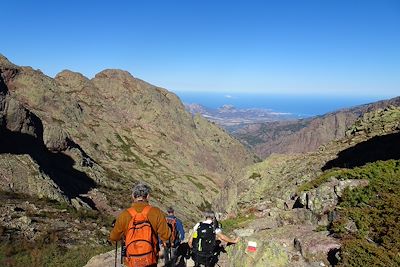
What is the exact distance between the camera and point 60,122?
105 m

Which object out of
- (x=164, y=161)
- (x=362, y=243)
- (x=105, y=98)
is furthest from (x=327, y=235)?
(x=105, y=98)

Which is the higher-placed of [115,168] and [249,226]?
[249,226]

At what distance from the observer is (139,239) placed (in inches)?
356

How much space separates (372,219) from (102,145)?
105 metres

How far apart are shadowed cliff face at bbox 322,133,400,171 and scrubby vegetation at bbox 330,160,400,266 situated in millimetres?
6680

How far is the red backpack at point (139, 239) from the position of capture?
9055mm

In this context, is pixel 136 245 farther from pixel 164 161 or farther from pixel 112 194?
pixel 164 161

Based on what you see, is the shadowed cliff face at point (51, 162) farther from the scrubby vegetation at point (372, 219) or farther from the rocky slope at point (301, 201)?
the scrubby vegetation at point (372, 219)

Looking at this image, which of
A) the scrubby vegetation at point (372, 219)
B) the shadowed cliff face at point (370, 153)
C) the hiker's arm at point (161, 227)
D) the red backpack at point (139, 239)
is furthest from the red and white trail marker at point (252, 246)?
the shadowed cliff face at point (370, 153)

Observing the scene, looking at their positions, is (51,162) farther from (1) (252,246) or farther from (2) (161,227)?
(2) (161,227)

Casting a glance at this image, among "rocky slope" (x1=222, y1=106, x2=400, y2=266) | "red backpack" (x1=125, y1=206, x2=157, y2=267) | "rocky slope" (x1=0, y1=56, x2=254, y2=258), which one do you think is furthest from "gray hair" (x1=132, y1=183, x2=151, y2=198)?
"rocky slope" (x1=0, y1=56, x2=254, y2=258)

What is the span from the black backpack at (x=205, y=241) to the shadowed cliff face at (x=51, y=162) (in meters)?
45.2

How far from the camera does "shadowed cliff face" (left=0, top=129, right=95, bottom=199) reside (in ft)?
184

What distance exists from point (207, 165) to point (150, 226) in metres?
148
